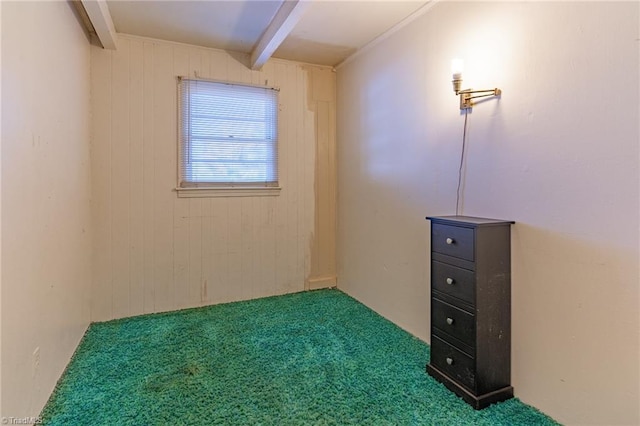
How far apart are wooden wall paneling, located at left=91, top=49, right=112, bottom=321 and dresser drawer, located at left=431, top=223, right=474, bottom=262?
103 inches

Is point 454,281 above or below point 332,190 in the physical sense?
below

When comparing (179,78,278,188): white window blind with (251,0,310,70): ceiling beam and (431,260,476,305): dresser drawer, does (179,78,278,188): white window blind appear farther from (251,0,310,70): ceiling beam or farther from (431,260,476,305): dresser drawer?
(431,260,476,305): dresser drawer

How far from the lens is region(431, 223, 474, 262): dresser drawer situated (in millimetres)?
1792

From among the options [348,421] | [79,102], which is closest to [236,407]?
[348,421]

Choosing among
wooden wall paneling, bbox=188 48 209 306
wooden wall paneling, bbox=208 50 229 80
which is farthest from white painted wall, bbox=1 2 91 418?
wooden wall paneling, bbox=208 50 229 80

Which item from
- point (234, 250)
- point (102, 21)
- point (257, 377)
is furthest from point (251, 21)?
point (257, 377)

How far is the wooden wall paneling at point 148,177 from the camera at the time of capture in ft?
9.78

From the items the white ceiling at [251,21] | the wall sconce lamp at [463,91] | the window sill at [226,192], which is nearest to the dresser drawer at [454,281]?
the wall sconce lamp at [463,91]

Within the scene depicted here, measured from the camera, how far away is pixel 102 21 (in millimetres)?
2371

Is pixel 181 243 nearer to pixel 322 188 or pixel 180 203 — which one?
pixel 180 203

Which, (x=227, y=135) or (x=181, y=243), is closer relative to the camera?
(x=181, y=243)

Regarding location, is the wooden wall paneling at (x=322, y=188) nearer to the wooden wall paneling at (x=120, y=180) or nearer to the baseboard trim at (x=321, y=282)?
the baseboard trim at (x=321, y=282)

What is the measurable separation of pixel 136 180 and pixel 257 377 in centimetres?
199

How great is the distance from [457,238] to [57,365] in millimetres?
2340
